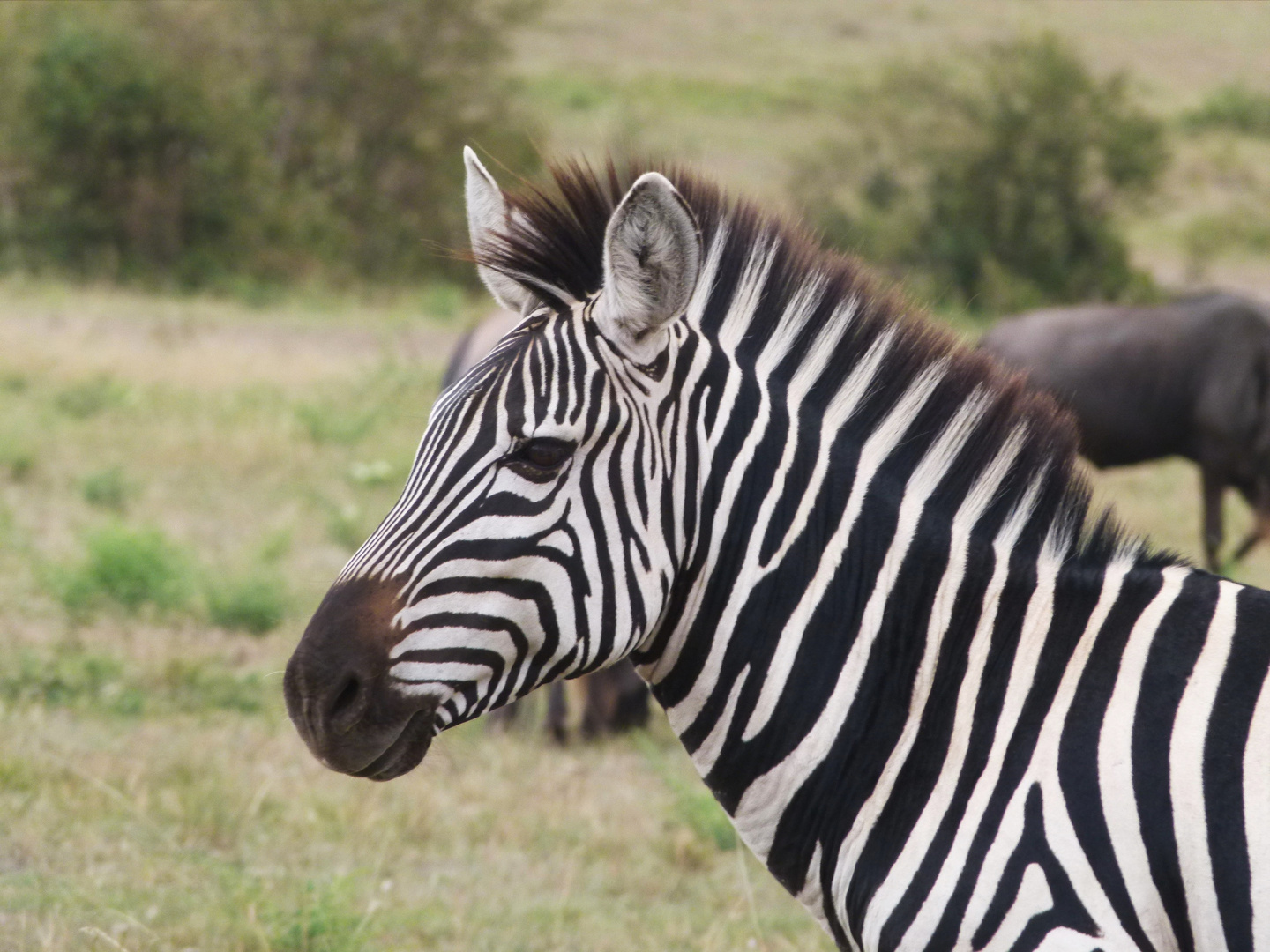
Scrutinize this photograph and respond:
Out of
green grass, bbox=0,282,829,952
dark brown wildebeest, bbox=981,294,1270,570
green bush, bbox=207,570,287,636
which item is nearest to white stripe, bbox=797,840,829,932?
green grass, bbox=0,282,829,952

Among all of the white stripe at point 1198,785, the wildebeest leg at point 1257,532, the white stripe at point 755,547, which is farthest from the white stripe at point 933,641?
the wildebeest leg at point 1257,532

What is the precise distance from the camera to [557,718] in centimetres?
645

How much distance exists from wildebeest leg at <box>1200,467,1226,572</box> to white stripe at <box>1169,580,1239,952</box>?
299 inches

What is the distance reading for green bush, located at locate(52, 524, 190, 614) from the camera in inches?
270

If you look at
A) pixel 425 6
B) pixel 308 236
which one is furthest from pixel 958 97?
pixel 308 236

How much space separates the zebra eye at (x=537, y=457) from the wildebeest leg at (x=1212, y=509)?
8.01m

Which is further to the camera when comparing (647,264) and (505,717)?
(505,717)

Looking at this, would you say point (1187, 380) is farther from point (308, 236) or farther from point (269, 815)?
point (308, 236)

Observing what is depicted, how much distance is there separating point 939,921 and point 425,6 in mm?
26341

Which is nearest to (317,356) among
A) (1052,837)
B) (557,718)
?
(557,718)

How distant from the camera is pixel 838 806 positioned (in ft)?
7.54

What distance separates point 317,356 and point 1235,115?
36995 mm

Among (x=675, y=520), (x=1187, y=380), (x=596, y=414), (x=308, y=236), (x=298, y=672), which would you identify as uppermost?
(x=596, y=414)

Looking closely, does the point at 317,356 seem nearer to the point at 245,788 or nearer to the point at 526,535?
the point at 245,788
